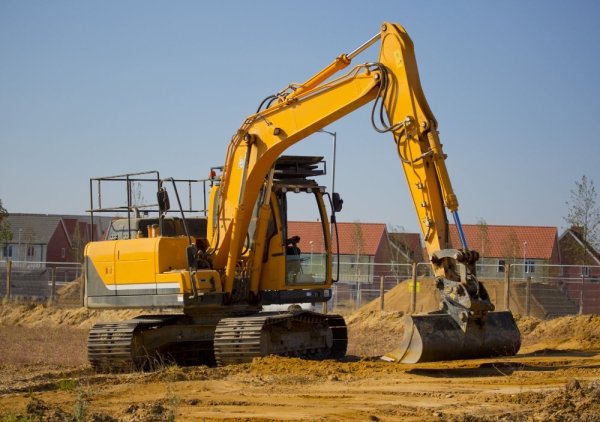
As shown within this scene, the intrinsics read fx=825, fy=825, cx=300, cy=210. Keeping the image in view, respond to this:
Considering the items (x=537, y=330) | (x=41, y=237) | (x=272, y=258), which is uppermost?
(x=41, y=237)

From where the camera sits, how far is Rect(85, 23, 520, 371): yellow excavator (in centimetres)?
1112

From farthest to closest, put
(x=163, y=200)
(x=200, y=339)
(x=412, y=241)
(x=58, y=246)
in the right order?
(x=58, y=246)
(x=412, y=241)
(x=200, y=339)
(x=163, y=200)

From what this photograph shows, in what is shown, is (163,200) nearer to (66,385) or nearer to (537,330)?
(66,385)

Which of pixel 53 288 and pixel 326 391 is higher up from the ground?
pixel 53 288

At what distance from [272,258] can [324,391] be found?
4.18 meters

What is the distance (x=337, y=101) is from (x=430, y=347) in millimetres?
3827

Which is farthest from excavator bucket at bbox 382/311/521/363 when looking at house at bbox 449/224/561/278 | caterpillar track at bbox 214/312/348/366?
house at bbox 449/224/561/278

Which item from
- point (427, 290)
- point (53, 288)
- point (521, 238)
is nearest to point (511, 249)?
point (521, 238)

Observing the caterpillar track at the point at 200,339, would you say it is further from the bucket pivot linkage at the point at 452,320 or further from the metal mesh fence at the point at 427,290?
the metal mesh fence at the point at 427,290

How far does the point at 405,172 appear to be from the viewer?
11547 millimetres

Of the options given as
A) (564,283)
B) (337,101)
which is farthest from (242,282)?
(564,283)

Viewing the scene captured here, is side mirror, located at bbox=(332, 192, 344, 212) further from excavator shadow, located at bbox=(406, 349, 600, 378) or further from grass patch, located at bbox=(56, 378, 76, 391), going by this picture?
grass patch, located at bbox=(56, 378, 76, 391)

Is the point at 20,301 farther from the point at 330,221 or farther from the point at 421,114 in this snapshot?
the point at 421,114

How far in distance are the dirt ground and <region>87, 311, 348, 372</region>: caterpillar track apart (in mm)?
471
